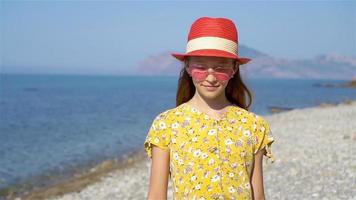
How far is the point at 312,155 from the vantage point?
1348cm

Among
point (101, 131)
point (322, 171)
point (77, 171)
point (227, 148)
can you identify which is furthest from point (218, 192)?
point (101, 131)

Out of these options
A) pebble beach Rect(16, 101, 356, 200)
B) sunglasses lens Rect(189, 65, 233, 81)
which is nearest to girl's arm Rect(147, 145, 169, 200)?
sunglasses lens Rect(189, 65, 233, 81)

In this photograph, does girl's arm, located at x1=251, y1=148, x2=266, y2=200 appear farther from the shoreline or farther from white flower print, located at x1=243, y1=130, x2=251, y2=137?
the shoreline

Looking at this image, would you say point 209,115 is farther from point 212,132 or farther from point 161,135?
point 161,135

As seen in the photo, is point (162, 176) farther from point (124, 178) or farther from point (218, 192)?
point (124, 178)

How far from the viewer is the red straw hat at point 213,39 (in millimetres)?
3223

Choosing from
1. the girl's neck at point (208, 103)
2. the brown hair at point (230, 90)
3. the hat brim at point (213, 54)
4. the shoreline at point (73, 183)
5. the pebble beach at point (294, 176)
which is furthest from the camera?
the shoreline at point (73, 183)

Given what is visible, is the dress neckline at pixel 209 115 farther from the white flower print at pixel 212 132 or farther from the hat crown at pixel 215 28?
the hat crown at pixel 215 28

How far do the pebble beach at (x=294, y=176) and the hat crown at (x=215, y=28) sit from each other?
5.71m

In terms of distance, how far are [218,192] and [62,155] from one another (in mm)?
18943

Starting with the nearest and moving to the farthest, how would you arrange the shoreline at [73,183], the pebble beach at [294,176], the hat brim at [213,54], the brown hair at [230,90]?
the hat brim at [213,54]
the brown hair at [230,90]
the pebble beach at [294,176]
the shoreline at [73,183]

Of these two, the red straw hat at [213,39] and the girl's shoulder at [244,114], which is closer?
the red straw hat at [213,39]

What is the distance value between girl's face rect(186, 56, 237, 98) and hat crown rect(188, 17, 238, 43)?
0.48 ft

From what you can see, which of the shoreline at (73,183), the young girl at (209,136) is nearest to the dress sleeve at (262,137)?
the young girl at (209,136)
